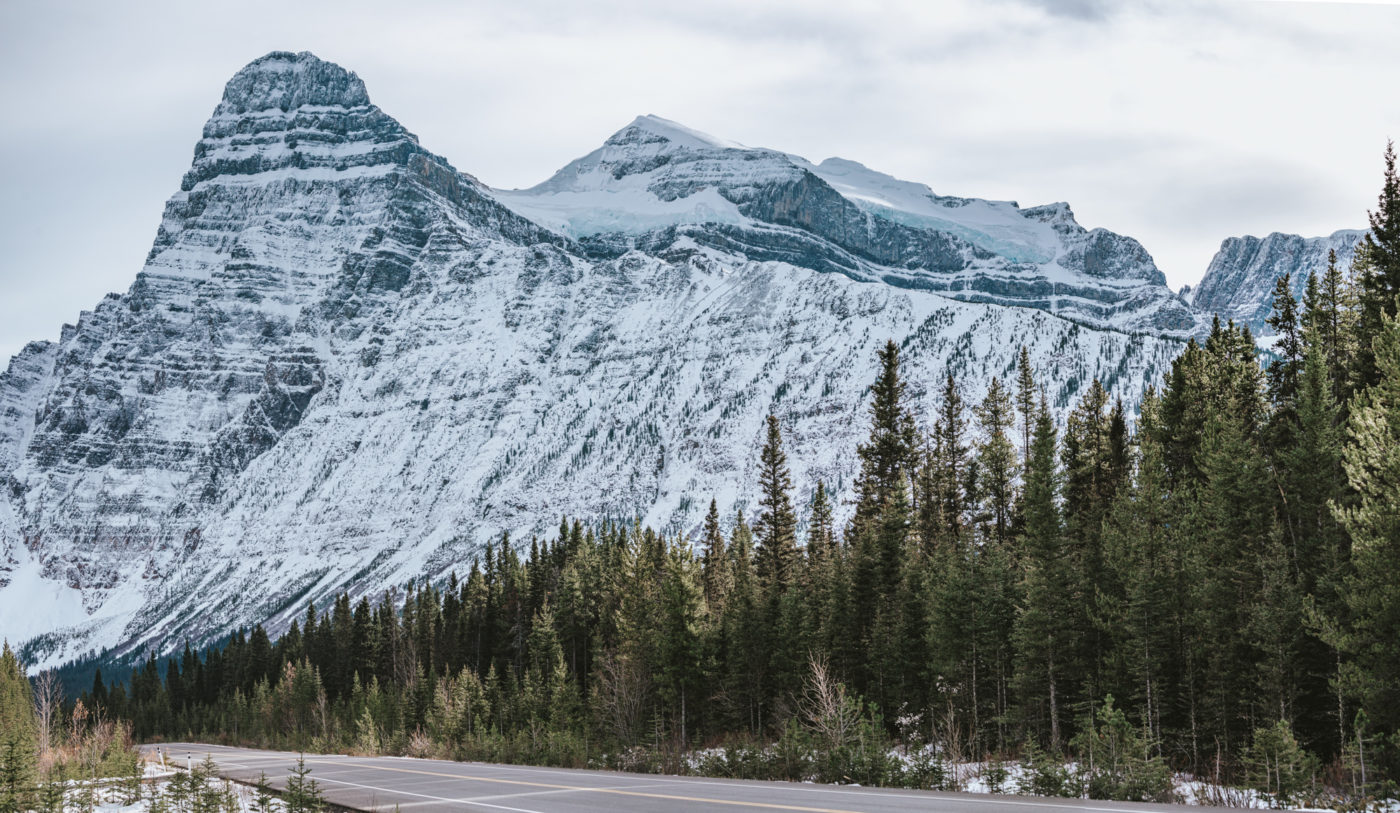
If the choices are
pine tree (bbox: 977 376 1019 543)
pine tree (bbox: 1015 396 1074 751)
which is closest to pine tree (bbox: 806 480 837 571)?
pine tree (bbox: 977 376 1019 543)

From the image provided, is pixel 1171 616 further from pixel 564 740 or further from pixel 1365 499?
pixel 564 740

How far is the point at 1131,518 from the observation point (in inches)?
1796

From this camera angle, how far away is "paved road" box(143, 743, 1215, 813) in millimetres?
18797

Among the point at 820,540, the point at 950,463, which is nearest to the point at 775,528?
the point at 820,540

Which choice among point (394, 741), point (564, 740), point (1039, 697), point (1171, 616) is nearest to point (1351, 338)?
point (1171, 616)

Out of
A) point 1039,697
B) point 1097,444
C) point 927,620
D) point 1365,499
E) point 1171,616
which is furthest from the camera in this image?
point 1097,444

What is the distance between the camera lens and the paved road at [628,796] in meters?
18.8

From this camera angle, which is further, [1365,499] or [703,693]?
[703,693]

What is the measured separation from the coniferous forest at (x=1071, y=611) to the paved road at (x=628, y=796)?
4.37 meters

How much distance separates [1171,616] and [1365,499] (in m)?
12.5

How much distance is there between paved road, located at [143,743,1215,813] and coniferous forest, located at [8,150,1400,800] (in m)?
4.37

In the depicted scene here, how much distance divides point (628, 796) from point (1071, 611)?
25.7 m

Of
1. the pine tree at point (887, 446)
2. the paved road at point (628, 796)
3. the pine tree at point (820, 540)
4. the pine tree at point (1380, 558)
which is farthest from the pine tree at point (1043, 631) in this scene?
the pine tree at point (887, 446)

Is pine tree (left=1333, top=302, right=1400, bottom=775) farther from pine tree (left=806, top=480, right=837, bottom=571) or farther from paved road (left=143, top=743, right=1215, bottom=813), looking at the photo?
pine tree (left=806, top=480, right=837, bottom=571)
